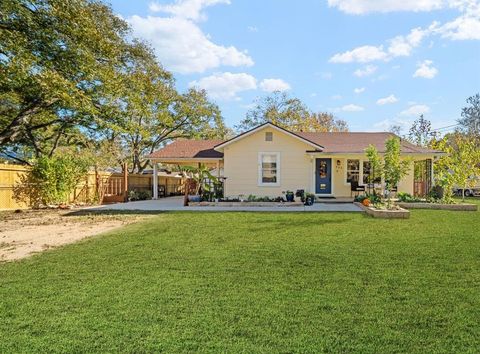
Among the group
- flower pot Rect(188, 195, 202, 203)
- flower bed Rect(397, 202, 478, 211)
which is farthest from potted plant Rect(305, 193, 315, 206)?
flower pot Rect(188, 195, 202, 203)

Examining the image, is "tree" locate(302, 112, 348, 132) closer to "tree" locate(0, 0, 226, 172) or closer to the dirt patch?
"tree" locate(0, 0, 226, 172)

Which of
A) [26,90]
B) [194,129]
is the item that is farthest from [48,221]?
[194,129]

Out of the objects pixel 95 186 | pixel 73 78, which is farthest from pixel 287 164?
pixel 73 78

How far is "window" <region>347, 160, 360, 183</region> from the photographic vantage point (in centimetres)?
1914

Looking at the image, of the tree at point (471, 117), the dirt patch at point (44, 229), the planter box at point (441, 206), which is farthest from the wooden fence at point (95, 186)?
the tree at point (471, 117)

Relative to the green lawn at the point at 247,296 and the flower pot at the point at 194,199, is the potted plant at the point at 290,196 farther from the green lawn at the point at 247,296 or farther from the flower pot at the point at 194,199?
the green lawn at the point at 247,296

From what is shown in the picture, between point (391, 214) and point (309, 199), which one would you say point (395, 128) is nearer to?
point (309, 199)

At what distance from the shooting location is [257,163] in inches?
723

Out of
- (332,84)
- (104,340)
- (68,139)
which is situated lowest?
(104,340)

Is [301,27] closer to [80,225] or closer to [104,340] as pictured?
[80,225]

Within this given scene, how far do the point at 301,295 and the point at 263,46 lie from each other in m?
16.1

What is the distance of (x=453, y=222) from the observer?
1038 centimetres

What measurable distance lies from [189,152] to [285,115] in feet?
68.2

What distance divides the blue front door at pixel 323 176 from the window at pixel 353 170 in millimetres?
1050
